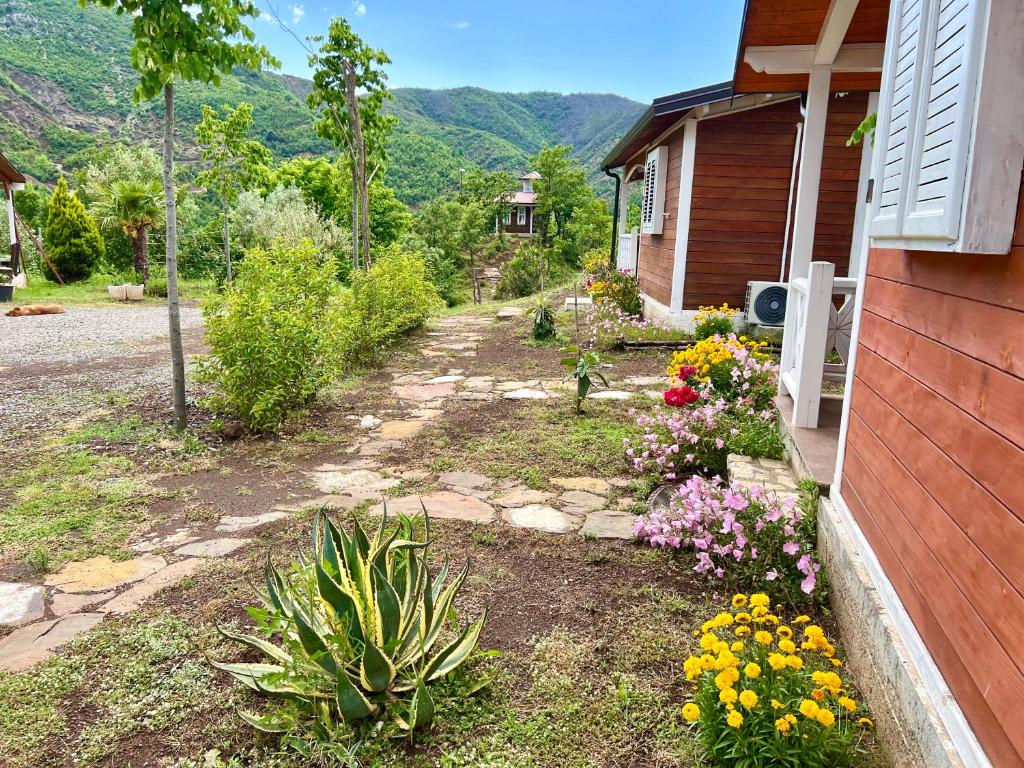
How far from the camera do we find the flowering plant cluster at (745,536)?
2.67 m

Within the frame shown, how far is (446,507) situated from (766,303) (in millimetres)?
5348

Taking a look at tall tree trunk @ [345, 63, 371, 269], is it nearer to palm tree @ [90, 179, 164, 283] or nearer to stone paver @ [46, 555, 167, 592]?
stone paver @ [46, 555, 167, 592]

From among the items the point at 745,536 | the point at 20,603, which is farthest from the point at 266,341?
the point at 745,536

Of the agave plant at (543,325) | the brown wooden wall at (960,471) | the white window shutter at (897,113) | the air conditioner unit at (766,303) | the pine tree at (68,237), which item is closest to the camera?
the brown wooden wall at (960,471)

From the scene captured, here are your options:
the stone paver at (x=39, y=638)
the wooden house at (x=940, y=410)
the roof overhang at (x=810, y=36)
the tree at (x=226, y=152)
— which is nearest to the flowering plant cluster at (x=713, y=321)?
the roof overhang at (x=810, y=36)

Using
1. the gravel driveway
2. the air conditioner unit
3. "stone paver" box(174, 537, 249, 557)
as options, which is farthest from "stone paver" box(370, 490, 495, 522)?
the air conditioner unit

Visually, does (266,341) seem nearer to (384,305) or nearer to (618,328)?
(384,305)

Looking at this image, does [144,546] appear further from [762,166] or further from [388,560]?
[762,166]

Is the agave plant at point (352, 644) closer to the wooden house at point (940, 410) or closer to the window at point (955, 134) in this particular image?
the wooden house at point (940, 410)

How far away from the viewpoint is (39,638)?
7.94 ft

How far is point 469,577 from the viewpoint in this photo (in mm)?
2832

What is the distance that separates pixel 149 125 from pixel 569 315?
168 feet

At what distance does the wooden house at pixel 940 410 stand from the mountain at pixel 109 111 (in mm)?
39104

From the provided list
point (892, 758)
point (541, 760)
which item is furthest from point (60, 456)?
point (892, 758)
